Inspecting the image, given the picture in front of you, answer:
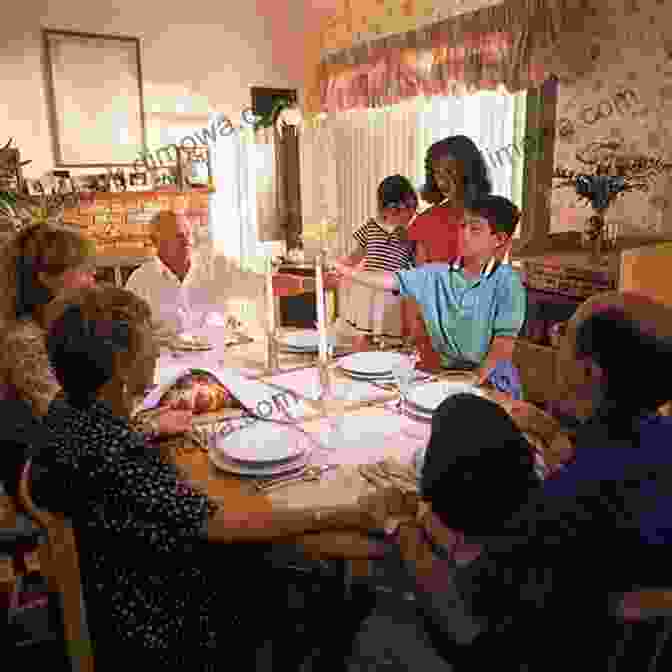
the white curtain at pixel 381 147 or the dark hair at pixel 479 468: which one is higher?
the white curtain at pixel 381 147

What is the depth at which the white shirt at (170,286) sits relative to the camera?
2465mm

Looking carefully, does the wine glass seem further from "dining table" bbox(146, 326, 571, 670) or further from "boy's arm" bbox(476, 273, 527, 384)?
"boy's arm" bbox(476, 273, 527, 384)

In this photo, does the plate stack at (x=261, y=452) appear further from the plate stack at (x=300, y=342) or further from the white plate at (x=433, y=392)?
the plate stack at (x=300, y=342)

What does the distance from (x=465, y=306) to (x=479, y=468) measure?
104 cm

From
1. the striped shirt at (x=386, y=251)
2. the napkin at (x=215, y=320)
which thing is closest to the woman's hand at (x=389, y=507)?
the napkin at (x=215, y=320)

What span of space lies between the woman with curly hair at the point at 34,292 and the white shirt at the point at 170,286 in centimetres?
66

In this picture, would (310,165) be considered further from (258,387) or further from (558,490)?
(558,490)

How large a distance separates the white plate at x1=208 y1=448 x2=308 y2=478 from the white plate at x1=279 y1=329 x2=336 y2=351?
71 cm

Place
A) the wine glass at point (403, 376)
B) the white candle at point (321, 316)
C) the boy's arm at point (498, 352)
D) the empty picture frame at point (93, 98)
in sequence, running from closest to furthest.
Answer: the white candle at point (321, 316) → the wine glass at point (403, 376) → the boy's arm at point (498, 352) → the empty picture frame at point (93, 98)

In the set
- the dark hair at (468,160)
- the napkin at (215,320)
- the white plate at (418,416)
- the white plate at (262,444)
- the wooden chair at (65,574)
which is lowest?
the wooden chair at (65,574)

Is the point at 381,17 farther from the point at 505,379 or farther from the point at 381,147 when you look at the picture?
the point at 505,379

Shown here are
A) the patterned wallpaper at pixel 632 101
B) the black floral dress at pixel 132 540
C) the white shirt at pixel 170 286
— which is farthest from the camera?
the patterned wallpaper at pixel 632 101

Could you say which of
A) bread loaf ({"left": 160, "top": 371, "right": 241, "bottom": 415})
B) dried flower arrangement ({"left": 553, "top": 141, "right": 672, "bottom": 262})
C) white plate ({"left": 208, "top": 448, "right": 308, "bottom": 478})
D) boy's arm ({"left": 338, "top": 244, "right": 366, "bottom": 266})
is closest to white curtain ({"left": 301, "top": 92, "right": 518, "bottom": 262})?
dried flower arrangement ({"left": 553, "top": 141, "right": 672, "bottom": 262})

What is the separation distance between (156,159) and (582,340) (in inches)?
158
